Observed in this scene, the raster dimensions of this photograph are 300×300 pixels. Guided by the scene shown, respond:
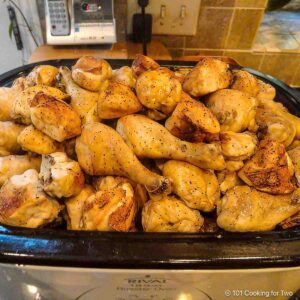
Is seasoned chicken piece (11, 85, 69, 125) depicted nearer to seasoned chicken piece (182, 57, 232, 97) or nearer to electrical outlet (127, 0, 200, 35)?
seasoned chicken piece (182, 57, 232, 97)

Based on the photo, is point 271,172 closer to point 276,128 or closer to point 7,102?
point 276,128

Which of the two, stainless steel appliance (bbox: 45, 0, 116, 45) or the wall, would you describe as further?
the wall

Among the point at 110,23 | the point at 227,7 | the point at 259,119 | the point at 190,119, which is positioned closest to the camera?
the point at 190,119

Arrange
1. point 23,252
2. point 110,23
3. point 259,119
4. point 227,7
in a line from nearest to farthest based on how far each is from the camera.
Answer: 1. point 23,252
2. point 259,119
3. point 110,23
4. point 227,7

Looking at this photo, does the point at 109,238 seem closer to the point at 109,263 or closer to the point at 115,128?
the point at 109,263

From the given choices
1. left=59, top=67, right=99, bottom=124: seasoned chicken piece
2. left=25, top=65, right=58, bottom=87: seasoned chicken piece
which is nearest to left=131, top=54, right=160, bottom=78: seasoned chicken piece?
left=59, top=67, right=99, bottom=124: seasoned chicken piece

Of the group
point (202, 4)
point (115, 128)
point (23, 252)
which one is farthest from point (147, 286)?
point (202, 4)
